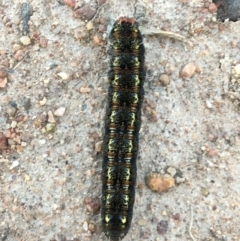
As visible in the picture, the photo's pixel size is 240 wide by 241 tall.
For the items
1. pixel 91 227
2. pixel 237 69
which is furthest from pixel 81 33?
pixel 91 227

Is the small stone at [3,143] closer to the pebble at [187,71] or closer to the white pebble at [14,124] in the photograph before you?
the white pebble at [14,124]

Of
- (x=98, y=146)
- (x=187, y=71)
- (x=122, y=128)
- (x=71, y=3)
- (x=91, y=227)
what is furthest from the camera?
(x=71, y=3)

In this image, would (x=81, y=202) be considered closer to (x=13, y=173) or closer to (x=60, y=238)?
(x=60, y=238)

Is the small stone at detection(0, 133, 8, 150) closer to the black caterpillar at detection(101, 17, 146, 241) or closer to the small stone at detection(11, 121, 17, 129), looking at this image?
the small stone at detection(11, 121, 17, 129)

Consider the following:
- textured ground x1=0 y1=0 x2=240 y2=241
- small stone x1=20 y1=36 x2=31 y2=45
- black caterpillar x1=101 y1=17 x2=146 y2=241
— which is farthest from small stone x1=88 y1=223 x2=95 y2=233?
small stone x1=20 y1=36 x2=31 y2=45

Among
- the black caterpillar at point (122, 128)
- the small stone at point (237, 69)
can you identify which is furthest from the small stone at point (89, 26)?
the small stone at point (237, 69)

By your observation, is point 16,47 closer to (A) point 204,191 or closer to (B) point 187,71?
(B) point 187,71
